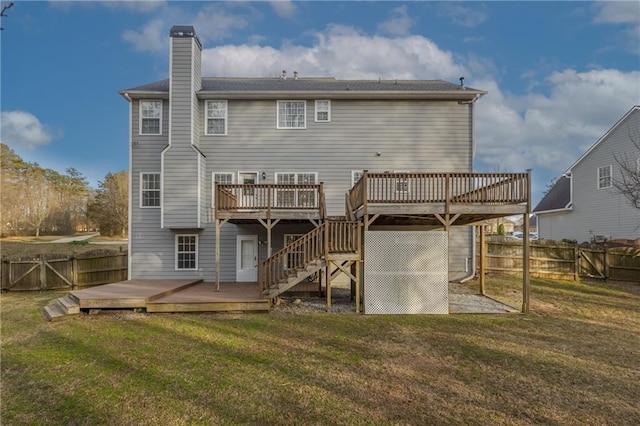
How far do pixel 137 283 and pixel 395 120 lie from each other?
1127 cm

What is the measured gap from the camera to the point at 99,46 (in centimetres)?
1720

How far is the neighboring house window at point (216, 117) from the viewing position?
1268 cm

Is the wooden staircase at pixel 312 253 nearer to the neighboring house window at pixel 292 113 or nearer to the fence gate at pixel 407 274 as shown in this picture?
the fence gate at pixel 407 274

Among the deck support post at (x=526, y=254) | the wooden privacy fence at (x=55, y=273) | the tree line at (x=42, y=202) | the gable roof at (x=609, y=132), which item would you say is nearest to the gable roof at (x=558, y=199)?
the gable roof at (x=609, y=132)

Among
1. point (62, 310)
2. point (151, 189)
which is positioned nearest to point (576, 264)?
point (151, 189)

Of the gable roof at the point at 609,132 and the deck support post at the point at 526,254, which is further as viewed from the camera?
the gable roof at the point at 609,132

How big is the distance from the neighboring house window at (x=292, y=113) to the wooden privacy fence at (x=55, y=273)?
897cm

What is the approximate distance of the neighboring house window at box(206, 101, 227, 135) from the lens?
12680mm

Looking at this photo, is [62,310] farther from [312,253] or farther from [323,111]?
[323,111]

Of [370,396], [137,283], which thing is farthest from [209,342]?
[137,283]

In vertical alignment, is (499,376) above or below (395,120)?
below

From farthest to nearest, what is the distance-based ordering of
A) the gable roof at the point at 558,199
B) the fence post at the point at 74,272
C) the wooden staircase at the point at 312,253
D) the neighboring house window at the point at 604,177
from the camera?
the gable roof at the point at 558,199
the neighboring house window at the point at 604,177
the fence post at the point at 74,272
the wooden staircase at the point at 312,253

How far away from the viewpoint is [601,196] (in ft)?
57.6

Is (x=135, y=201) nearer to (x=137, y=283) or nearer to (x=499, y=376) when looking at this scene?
(x=137, y=283)
